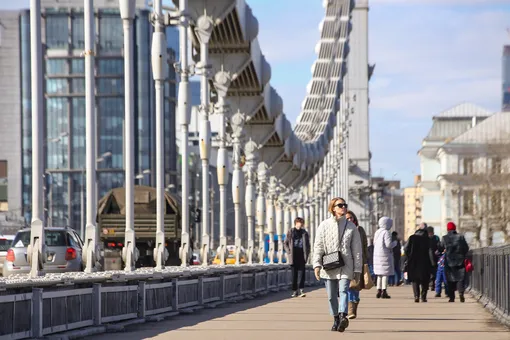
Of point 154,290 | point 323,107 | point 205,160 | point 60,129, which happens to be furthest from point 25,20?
point 154,290

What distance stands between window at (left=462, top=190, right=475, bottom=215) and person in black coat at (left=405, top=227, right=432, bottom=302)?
9598 centimetres

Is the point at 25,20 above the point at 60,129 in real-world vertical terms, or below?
above

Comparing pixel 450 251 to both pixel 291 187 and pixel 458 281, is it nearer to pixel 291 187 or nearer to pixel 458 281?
pixel 458 281

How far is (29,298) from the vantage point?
14523 mm

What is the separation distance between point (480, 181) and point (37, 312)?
101651mm

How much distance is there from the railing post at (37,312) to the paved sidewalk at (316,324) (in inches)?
64.2

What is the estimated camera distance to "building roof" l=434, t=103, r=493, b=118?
180m

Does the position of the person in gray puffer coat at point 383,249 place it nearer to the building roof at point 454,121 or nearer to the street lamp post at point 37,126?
the street lamp post at point 37,126

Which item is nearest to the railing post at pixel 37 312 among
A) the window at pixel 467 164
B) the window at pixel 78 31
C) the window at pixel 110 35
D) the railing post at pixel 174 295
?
the railing post at pixel 174 295

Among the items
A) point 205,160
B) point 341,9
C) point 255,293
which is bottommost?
point 255,293

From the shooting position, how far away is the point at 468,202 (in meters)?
133

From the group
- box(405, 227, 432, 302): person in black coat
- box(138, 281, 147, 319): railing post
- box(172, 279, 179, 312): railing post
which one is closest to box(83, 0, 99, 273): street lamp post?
box(138, 281, 147, 319): railing post

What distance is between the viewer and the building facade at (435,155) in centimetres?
16988

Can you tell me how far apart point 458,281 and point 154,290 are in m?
9.96
